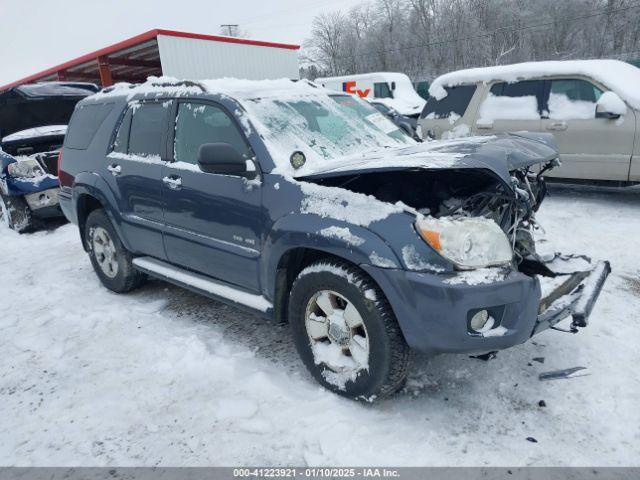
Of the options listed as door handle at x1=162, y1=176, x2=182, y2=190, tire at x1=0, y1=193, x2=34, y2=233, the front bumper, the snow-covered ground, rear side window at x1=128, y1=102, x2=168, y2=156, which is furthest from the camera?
tire at x1=0, y1=193, x2=34, y2=233

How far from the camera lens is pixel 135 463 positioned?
241 centimetres

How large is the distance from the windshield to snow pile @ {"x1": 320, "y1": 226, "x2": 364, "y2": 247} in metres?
0.58

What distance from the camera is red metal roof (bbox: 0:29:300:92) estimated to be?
48.0 ft

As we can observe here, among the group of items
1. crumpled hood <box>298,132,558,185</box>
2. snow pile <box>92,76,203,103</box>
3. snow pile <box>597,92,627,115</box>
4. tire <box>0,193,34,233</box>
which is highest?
snow pile <box>92,76,203,103</box>

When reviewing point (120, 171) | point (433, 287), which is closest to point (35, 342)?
point (120, 171)

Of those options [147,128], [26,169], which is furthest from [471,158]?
[26,169]

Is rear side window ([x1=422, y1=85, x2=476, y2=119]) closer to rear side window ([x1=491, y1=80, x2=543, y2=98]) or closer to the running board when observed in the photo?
rear side window ([x1=491, y1=80, x2=543, y2=98])

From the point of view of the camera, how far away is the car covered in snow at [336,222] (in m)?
2.36

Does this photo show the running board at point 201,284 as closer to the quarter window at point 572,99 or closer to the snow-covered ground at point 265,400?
the snow-covered ground at point 265,400

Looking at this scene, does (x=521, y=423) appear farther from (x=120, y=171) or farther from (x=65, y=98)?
(x=65, y=98)

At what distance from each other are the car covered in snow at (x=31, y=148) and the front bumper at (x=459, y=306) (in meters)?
6.65

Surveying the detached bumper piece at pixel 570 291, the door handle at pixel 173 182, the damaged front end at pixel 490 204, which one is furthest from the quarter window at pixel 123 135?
the detached bumper piece at pixel 570 291

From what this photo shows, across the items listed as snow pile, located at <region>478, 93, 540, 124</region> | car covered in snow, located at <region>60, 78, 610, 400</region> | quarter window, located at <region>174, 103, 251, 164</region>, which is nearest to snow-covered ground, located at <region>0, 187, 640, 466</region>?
car covered in snow, located at <region>60, 78, 610, 400</region>

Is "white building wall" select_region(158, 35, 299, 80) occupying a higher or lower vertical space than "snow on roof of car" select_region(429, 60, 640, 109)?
higher
